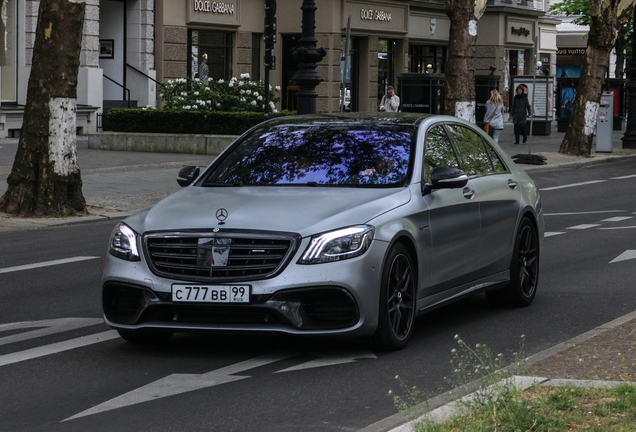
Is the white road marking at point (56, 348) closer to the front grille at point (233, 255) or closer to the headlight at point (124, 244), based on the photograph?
the headlight at point (124, 244)

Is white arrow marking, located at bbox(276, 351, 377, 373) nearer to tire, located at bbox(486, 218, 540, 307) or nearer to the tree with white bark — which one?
tire, located at bbox(486, 218, 540, 307)

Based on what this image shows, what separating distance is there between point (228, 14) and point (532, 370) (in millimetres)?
35023

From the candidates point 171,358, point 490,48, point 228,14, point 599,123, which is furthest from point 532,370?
point 490,48

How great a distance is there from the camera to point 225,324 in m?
6.78

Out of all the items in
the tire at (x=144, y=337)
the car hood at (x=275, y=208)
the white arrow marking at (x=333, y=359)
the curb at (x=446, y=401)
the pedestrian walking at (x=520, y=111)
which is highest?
the pedestrian walking at (x=520, y=111)

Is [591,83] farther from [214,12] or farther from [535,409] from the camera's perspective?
[535,409]

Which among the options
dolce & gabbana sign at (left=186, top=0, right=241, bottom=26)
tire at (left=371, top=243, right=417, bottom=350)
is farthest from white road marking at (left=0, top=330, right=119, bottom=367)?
dolce & gabbana sign at (left=186, top=0, right=241, bottom=26)

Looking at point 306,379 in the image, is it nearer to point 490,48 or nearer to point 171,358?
point 171,358

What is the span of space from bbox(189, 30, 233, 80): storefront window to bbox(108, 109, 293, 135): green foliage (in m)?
10.9

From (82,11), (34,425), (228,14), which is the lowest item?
(34,425)

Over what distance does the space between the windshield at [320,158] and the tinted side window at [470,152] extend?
62 centimetres

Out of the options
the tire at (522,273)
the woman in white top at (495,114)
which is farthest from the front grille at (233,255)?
the woman in white top at (495,114)

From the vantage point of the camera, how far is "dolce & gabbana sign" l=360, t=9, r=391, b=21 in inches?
1715

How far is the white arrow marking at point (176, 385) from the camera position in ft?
19.4
